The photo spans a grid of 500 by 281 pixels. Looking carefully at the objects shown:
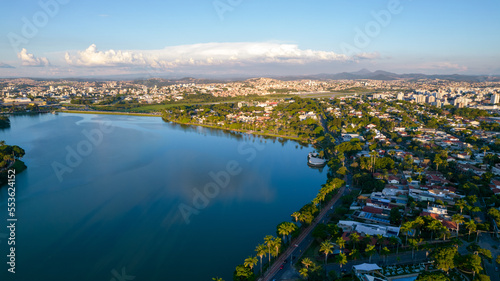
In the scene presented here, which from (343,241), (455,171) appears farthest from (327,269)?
(455,171)

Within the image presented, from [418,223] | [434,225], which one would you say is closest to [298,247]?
[418,223]

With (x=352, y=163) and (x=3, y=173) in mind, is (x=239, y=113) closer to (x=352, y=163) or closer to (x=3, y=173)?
(x=352, y=163)

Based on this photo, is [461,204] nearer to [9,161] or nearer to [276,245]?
[276,245]

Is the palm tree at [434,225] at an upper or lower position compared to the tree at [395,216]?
upper

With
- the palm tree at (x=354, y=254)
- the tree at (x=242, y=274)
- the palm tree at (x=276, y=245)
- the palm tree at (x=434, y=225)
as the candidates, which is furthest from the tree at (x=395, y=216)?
the tree at (x=242, y=274)

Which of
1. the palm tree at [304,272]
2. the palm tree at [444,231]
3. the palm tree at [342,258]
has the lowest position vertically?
the palm tree at [304,272]

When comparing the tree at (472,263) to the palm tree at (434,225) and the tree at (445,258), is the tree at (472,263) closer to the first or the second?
the tree at (445,258)

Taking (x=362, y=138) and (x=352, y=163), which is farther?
(x=362, y=138)
